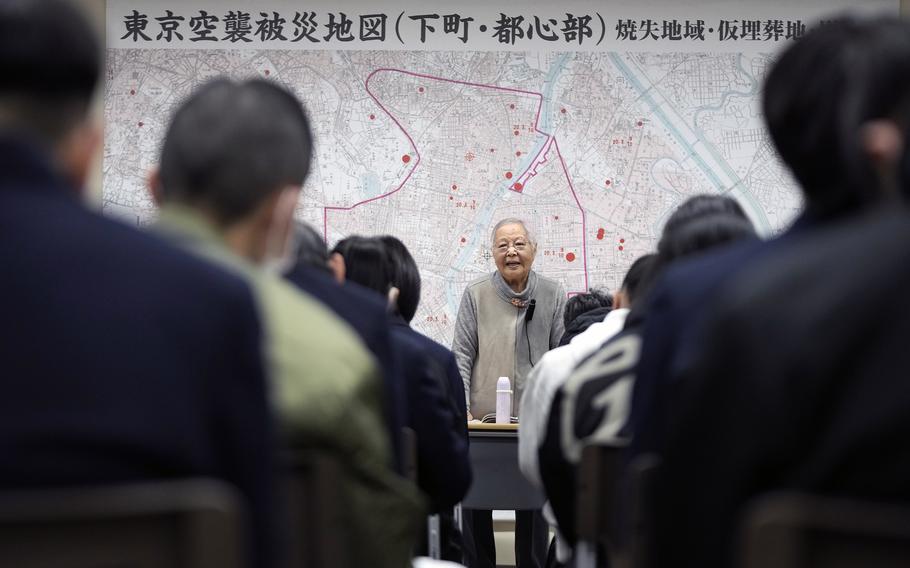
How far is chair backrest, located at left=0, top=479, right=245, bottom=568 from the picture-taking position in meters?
0.84

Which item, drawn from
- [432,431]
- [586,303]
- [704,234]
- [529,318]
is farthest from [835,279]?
[529,318]

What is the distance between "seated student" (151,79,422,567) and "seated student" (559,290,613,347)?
308 cm

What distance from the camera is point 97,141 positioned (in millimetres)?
1090

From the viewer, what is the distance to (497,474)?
162 inches

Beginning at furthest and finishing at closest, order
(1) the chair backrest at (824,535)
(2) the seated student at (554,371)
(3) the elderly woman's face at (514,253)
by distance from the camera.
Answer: (3) the elderly woman's face at (514,253)
(2) the seated student at (554,371)
(1) the chair backrest at (824,535)

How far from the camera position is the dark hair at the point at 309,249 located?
222cm

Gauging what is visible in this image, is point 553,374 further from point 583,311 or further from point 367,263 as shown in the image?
point 583,311

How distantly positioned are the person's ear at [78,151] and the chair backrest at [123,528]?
303 mm

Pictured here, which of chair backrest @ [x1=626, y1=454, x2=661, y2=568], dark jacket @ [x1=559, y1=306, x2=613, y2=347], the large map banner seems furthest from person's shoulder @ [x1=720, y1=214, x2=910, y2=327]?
the large map banner

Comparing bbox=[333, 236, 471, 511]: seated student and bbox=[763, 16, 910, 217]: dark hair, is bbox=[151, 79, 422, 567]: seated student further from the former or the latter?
bbox=[333, 236, 471, 511]: seated student

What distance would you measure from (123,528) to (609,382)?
57.8 inches

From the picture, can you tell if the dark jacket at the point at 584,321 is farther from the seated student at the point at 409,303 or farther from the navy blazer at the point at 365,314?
the navy blazer at the point at 365,314

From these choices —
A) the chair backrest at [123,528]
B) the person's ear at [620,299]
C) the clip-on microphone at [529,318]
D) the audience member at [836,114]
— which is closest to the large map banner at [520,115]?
the clip-on microphone at [529,318]

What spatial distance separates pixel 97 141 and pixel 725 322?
59 cm
